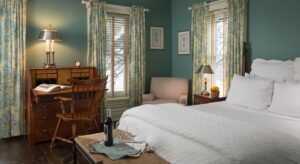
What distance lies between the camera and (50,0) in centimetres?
429

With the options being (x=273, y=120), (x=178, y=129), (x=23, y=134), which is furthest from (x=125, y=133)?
(x=23, y=134)

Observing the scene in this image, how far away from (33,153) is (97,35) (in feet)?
→ 7.13

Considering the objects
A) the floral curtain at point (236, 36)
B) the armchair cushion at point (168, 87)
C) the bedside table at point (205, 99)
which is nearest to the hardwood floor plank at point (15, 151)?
the armchair cushion at point (168, 87)

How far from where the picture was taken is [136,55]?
5035mm

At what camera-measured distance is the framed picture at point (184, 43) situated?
507 cm

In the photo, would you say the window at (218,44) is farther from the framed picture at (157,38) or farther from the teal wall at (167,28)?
the framed picture at (157,38)

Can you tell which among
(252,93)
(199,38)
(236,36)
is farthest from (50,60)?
(252,93)

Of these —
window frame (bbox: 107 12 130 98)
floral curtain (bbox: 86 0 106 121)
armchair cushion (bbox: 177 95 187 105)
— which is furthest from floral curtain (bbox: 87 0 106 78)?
armchair cushion (bbox: 177 95 187 105)

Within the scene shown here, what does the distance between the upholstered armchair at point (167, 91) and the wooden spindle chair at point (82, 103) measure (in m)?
1.33

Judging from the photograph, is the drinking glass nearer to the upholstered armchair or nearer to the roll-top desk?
the roll-top desk

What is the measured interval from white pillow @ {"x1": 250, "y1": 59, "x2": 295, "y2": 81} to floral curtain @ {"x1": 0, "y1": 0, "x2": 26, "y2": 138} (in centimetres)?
335

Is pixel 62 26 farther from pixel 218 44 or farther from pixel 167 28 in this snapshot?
pixel 218 44

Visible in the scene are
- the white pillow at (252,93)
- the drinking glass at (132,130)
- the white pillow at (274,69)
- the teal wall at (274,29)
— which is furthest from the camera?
the teal wall at (274,29)

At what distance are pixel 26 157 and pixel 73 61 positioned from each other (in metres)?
1.81
